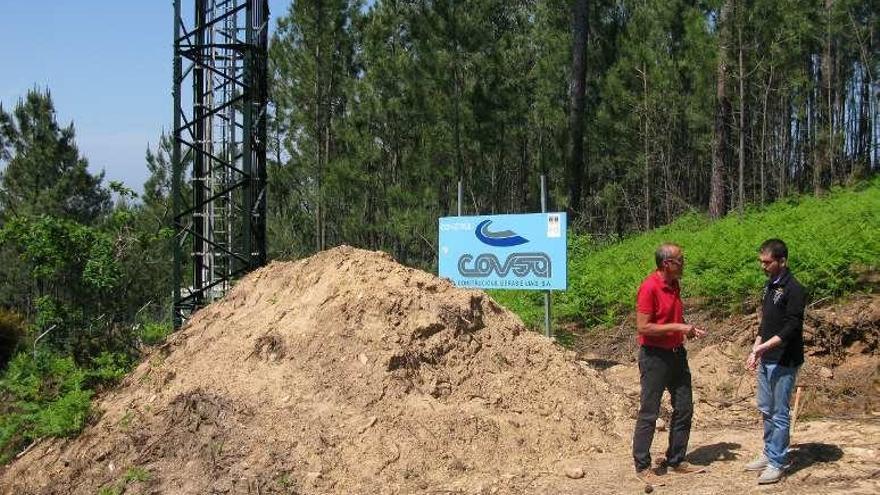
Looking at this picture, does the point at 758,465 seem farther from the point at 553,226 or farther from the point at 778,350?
the point at 553,226

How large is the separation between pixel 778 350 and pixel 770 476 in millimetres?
837

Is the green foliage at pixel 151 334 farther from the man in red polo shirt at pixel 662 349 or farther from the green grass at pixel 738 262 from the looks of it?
the man in red polo shirt at pixel 662 349

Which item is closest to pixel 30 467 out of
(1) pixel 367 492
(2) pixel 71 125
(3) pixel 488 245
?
(1) pixel 367 492

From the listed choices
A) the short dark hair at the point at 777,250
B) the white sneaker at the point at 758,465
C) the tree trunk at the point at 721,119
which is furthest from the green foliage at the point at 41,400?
the tree trunk at the point at 721,119

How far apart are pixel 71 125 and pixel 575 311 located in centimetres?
2415

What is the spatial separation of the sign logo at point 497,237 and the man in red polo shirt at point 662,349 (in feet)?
13.5

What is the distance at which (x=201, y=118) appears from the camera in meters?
12.3

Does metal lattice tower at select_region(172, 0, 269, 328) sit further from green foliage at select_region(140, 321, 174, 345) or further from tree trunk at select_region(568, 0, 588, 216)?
tree trunk at select_region(568, 0, 588, 216)

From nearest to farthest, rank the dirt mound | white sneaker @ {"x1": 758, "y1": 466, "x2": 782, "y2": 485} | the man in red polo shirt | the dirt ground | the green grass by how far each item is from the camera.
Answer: white sneaker @ {"x1": 758, "y1": 466, "x2": 782, "y2": 485} < the man in red polo shirt < the dirt ground < the dirt mound < the green grass

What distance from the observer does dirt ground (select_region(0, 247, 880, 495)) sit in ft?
19.1

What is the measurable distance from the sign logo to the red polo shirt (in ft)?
13.5

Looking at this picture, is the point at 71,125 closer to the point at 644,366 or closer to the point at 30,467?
the point at 30,467

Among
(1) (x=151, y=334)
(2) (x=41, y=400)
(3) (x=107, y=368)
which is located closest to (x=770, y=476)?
(3) (x=107, y=368)

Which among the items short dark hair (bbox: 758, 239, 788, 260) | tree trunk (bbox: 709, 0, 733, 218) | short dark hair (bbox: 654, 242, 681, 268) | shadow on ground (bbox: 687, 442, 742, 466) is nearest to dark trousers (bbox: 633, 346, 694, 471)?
shadow on ground (bbox: 687, 442, 742, 466)
